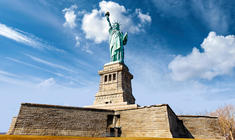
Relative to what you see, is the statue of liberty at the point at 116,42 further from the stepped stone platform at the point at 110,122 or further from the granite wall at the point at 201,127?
the granite wall at the point at 201,127

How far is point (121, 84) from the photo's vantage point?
80.5 ft

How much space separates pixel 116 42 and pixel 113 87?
936 centimetres

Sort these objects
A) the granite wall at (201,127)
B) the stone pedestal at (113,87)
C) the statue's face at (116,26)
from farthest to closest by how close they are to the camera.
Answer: the statue's face at (116,26) < the stone pedestal at (113,87) < the granite wall at (201,127)

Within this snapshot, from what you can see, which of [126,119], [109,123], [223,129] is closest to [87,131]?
[109,123]

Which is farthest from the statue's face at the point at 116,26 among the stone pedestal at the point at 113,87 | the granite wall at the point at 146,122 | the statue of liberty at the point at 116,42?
the granite wall at the point at 146,122

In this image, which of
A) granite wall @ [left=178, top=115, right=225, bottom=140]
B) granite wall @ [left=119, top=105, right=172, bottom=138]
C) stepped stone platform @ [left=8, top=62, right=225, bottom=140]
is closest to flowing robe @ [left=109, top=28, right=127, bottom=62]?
stepped stone platform @ [left=8, top=62, right=225, bottom=140]

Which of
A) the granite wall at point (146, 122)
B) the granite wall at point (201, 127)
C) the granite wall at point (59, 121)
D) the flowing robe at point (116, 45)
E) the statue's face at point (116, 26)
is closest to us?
the granite wall at point (146, 122)

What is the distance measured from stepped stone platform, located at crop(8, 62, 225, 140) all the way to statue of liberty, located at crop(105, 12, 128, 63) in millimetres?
11075

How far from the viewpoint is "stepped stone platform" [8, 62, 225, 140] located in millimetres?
14766

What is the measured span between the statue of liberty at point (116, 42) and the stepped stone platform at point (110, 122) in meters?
11.1

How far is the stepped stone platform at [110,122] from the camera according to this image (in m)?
14.8

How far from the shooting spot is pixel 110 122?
17.6 m

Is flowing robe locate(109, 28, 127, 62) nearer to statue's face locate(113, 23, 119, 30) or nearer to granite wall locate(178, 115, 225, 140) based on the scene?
statue's face locate(113, 23, 119, 30)

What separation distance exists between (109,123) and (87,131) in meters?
2.70
